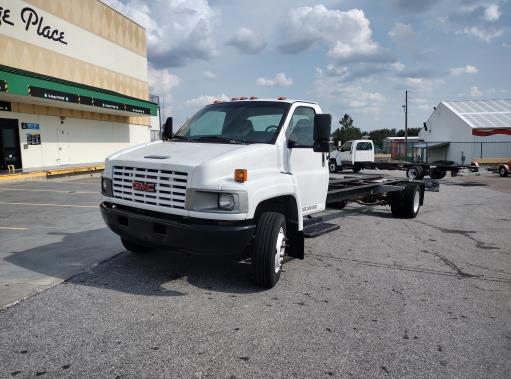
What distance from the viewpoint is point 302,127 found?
526cm

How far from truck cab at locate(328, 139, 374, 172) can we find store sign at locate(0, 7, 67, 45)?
17.7 meters

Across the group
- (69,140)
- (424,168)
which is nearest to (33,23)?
(69,140)

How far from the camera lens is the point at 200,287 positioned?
4391 mm

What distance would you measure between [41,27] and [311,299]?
21.4 metres

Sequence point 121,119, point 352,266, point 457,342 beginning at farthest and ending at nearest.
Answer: point 121,119
point 352,266
point 457,342

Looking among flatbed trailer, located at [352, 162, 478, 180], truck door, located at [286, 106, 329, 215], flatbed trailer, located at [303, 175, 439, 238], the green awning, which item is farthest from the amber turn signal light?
the green awning

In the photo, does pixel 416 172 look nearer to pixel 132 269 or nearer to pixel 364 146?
pixel 364 146

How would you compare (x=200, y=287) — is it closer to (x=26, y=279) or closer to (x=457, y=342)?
(x=26, y=279)

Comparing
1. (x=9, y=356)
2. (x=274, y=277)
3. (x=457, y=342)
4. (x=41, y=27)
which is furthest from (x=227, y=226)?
(x=41, y=27)

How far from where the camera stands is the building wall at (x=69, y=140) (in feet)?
63.9

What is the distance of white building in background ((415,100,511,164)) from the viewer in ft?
125

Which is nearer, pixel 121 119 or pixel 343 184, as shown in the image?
pixel 343 184

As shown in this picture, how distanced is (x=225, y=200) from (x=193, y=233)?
0.44 m

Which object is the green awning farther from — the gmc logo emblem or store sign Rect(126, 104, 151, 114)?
the gmc logo emblem
